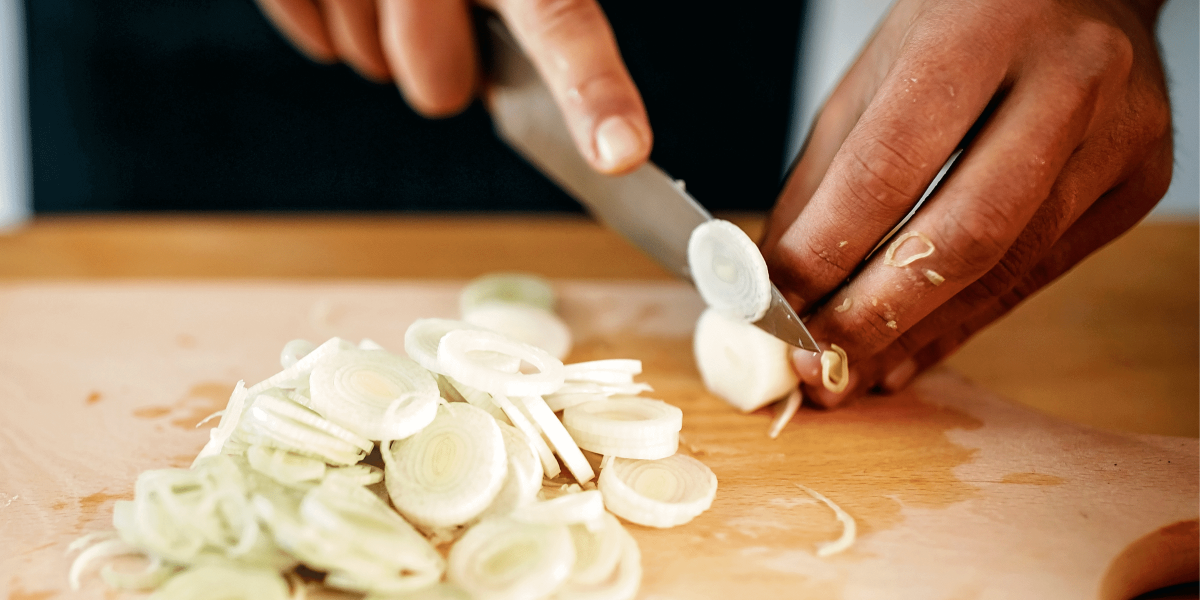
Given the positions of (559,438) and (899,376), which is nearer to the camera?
(559,438)

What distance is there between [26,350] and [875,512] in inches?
63.7

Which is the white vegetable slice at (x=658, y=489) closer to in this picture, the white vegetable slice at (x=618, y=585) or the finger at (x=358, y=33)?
the white vegetable slice at (x=618, y=585)

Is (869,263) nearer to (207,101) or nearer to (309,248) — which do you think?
(309,248)

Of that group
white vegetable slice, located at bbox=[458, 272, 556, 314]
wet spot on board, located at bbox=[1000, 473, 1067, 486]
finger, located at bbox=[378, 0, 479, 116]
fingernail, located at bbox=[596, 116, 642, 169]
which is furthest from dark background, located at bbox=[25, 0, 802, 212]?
wet spot on board, located at bbox=[1000, 473, 1067, 486]

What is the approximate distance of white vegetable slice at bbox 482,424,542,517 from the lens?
997 millimetres

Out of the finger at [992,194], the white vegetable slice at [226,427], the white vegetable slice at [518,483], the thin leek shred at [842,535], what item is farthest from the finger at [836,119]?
the white vegetable slice at [226,427]

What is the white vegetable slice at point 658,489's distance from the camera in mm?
1019

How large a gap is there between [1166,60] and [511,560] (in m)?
2.12

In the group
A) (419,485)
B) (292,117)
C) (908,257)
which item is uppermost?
(908,257)

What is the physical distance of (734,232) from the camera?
1.18 metres

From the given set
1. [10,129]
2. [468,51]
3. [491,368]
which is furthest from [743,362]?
[10,129]

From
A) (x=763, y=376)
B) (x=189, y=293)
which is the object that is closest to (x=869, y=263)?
(x=763, y=376)

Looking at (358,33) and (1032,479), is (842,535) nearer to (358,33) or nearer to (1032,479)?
(1032,479)

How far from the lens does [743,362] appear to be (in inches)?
51.9
